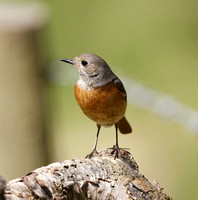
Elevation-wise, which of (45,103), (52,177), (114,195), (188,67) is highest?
(52,177)

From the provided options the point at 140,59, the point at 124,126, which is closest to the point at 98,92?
the point at 124,126

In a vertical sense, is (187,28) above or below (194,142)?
above

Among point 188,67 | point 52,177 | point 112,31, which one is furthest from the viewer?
point 112,31

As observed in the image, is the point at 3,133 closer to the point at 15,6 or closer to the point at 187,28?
the point at 15,6

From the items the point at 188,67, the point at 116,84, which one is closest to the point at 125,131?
the point at 116,84

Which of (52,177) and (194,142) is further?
(194,142)

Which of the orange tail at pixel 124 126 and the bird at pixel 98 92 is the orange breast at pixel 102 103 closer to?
the bird at pixel 98 92

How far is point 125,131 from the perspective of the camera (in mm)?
4875

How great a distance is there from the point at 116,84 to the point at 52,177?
1.87 metres

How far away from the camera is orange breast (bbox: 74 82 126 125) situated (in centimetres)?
416

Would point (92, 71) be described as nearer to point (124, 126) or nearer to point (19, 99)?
point (124, 126)

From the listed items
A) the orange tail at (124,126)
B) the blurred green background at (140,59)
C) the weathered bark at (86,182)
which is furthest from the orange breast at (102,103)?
the blurred green background at (140,59)

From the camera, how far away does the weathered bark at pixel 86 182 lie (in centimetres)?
251

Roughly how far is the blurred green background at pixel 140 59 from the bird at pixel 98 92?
10.7 ft
